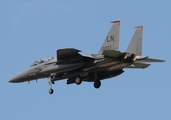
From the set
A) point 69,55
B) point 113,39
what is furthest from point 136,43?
point 69,55

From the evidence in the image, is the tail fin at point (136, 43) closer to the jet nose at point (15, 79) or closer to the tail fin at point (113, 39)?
the tail fin at point (113, 39)

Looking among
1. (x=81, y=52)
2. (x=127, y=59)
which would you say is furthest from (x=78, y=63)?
(x=127, y=59)

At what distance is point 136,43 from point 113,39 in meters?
1.60

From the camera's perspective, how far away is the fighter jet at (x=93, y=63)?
40156 millimetres

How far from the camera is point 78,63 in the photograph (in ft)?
137

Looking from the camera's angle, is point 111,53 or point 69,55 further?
point 69,55

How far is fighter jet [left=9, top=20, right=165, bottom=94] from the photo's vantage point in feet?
132

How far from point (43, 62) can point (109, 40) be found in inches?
216

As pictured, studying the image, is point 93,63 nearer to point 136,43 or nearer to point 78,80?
point 78,80

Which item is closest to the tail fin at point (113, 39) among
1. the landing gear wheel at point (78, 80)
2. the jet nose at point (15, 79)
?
the landing gear wheel at point (78, 80)

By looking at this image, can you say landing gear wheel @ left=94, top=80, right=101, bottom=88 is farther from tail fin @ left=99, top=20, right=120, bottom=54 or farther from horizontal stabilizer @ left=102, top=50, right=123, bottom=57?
horizontal stabilizer @ left=102, top=50, right=123, bottom=57

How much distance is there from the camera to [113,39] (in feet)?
134

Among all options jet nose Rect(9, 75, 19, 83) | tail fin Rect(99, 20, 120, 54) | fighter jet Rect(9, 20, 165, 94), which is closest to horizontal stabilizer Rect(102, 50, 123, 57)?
fighter jet Rect(9, 20, 165, 94)

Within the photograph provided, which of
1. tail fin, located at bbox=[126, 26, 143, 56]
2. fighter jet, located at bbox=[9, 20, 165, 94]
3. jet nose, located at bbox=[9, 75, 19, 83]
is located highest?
tail fin, located at bbox=[126, 26, 143, 56]
